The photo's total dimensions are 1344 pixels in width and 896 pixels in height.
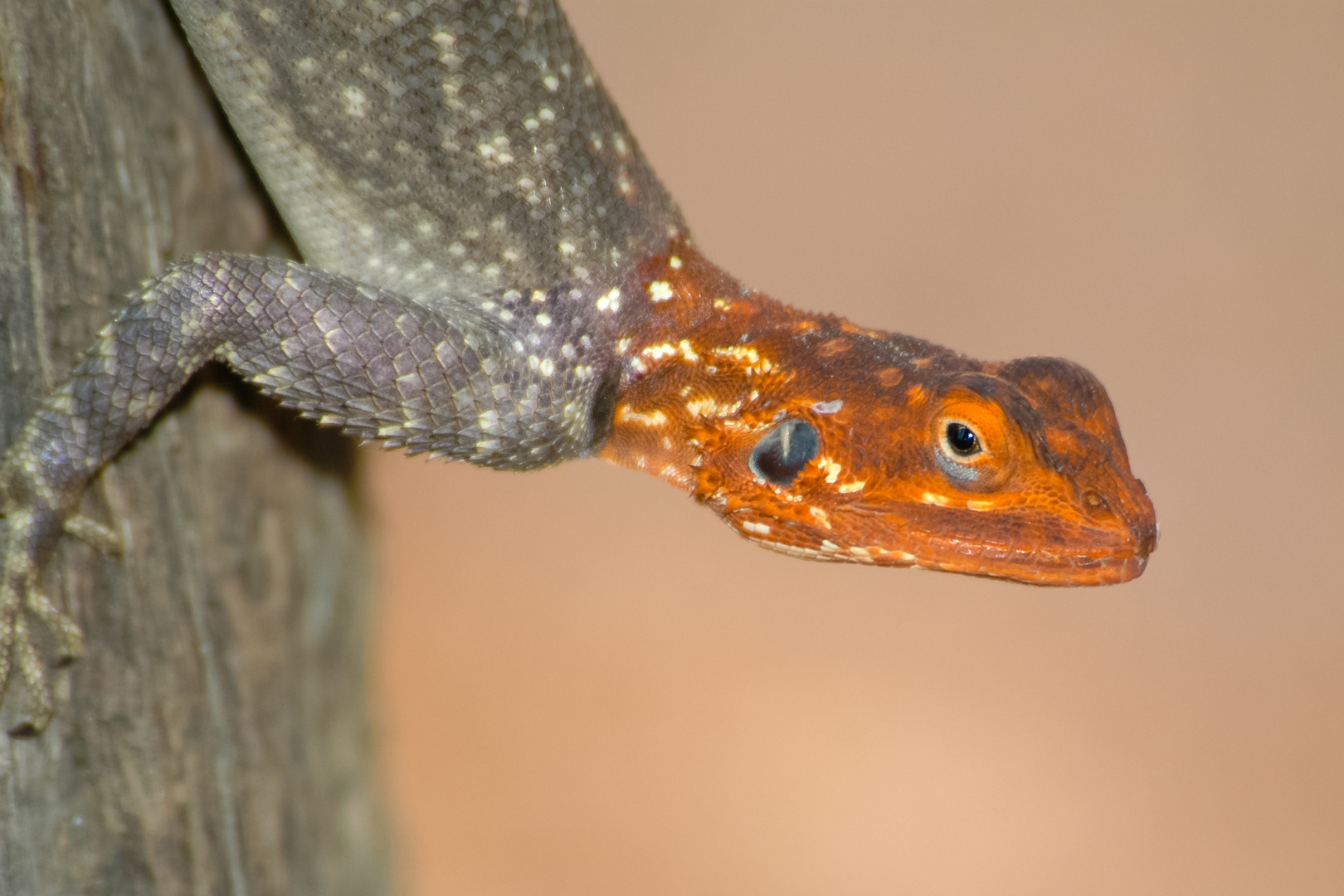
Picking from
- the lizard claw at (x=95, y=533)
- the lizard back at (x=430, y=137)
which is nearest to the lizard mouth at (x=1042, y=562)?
the lizard back at (x=430, y=137)

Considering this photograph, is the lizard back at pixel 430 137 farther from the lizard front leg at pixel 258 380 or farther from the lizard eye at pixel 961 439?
the lizard eye at pixel 961 439

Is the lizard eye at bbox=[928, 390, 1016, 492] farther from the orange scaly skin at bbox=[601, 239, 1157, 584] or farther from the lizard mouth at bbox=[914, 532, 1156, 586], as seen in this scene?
the lizard mouth at bbox=[914, 532, 1156, 586]

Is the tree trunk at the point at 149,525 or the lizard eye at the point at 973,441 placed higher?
the lizard eye at the point at 973,441

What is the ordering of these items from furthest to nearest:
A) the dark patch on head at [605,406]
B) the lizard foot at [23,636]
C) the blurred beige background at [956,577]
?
the blurred beige background at [956,577], the dark patch on head at [605,406], the lizard foot at [23,636]

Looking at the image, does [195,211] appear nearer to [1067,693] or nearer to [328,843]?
[328,843]

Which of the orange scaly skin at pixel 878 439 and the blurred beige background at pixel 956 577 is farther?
the blurred beige background at pixel 956 577

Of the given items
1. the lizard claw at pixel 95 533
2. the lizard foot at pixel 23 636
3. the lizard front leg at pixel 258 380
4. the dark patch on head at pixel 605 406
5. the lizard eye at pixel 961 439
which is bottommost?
the lizard foot at pixel 23 636

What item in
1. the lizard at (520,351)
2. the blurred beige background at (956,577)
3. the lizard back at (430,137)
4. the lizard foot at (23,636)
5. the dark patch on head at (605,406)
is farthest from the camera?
the blurred beige background at (956,577)

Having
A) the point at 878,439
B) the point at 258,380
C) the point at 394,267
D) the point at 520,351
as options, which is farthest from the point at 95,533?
the point at 878,439

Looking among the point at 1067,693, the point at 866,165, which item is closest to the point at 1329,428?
the point at 1067,693
